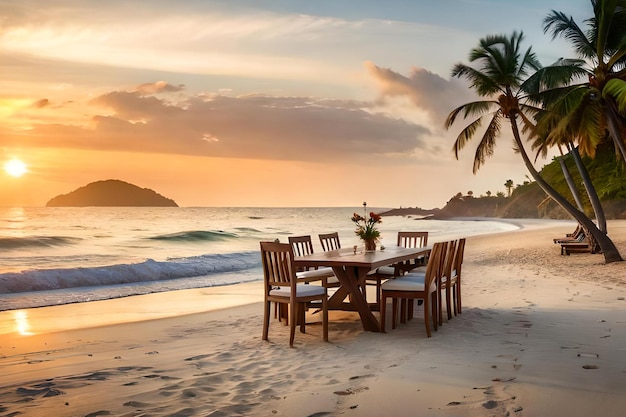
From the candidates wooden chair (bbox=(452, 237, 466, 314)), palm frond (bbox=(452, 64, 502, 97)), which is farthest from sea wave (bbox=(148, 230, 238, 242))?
wooden chair (bbox=(452, 237, 466, 314))

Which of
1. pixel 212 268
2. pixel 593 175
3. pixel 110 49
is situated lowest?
pixel 212 268

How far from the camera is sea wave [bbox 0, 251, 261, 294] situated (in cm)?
1125

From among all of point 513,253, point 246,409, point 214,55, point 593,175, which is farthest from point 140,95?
point 593,175

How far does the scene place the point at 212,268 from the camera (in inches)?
599

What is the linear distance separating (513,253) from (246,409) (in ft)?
48.6

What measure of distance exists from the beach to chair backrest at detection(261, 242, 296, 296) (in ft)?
2.06

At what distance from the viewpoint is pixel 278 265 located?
5652 millimetres

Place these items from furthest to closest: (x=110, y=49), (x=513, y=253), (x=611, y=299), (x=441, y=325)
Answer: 1. (x=513, y=253)
2. (x=110, y=49)
3. (x=611, y=299)
4. (x=441, y=325)

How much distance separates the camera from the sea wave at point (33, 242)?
23578 mm

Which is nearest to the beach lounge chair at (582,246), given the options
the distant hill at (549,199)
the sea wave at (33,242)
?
the distant hill at (549,199)

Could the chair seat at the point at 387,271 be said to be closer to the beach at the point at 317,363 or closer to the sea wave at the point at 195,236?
the beach at the point at 317,363

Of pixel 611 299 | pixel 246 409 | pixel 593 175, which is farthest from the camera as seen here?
pixel 593 175

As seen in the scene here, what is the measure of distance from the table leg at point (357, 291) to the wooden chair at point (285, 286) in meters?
0.48

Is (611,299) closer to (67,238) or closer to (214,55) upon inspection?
(214,55)
